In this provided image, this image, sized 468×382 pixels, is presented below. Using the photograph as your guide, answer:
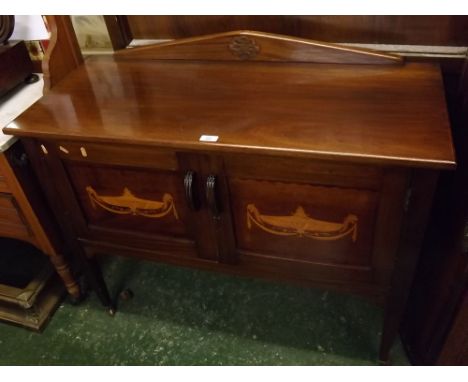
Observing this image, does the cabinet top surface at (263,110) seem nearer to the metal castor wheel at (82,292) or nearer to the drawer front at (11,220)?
the drawer front at (11,220)

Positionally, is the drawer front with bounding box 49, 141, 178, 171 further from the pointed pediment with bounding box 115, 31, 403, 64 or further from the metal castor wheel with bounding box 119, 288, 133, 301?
the metal castor wheel with bounding box 119, 288, 133, 301

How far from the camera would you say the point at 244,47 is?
1.15 metres

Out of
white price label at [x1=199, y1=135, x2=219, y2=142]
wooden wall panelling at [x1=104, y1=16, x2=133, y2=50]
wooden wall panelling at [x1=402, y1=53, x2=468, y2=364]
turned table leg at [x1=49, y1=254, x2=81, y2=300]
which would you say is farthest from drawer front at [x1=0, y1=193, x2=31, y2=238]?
wooden wall panelling at [x1=402, y1=53, x2=468, y2=364]

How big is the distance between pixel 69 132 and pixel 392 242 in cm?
73

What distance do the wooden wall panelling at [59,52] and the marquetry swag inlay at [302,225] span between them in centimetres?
66

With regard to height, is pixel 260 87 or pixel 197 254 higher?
pixel 260 87

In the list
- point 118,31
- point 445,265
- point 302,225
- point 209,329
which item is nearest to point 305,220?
point 302,225

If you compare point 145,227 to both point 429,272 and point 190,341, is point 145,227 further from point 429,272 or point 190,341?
point 429,272

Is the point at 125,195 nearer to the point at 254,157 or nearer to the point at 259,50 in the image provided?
the point at 254,157

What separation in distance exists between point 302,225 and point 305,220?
2cm

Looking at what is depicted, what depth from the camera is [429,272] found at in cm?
120

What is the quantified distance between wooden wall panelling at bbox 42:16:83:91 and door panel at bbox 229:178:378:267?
614 millimetres

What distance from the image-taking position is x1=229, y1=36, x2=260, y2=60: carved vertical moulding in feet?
3.75

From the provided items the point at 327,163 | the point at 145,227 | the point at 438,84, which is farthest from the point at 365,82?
the point at 145,227
